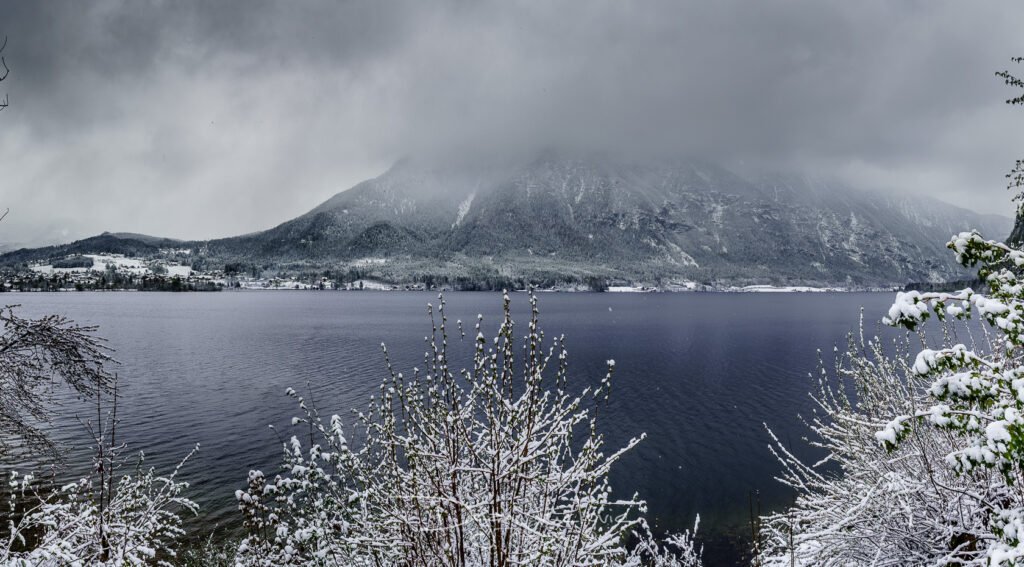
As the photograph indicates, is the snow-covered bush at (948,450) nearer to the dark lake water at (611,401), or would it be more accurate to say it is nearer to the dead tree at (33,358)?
the dark lake water at (611,401)

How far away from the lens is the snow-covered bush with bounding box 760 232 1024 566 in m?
4.23

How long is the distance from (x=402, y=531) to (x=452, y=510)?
700mm

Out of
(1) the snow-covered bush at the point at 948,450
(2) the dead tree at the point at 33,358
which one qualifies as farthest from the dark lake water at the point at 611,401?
(2) the dead tree at the point at 33,358

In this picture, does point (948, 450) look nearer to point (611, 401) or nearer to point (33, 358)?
point (33, 358)

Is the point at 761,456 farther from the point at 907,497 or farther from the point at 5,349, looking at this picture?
the point at 5,349

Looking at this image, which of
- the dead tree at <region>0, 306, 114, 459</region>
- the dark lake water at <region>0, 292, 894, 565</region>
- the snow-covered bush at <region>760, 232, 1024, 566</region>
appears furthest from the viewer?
the dark lake water at <region>0, 292, 894, 565</region>

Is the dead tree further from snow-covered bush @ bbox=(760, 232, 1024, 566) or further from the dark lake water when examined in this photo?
the dark lake water

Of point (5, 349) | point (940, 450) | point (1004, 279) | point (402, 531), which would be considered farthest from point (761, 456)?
point (5, 349)

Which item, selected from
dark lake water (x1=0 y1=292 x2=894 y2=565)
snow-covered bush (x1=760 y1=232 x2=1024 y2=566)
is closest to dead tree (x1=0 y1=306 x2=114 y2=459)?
snow-covered bush (x1=760 y1=232 x2=1024 y2=566)

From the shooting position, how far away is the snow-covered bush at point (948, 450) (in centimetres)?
423

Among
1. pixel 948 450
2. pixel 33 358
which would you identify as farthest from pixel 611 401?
pixel 33 358

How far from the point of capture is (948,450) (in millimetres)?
8656

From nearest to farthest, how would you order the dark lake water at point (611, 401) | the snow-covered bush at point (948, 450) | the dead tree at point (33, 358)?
the snow-covered bush at point (948, 450) → the dead tree at point (33, 358) → the dark lake water at point (611, 401)

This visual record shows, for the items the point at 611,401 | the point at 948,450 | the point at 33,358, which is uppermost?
the point at 33,358
